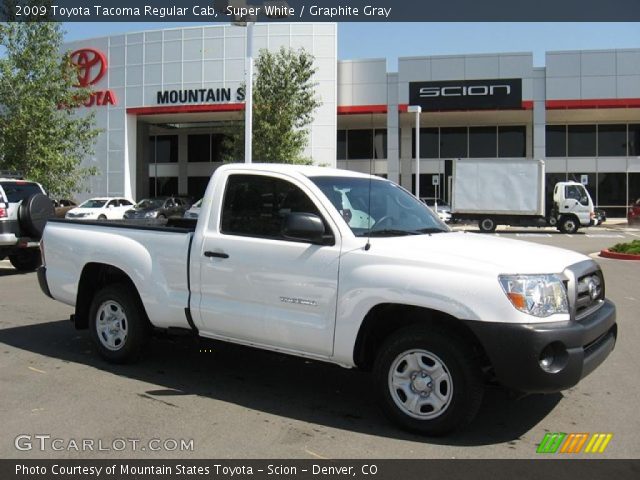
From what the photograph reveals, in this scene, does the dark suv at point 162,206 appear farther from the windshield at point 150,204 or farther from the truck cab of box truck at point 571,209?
the truck cab of box truck at point 571,209

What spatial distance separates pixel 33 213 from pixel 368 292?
388 inches

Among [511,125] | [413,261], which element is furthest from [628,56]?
[413,261]

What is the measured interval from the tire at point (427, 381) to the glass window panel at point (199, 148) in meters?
40.5

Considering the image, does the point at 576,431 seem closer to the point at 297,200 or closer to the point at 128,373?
the point at 297,200

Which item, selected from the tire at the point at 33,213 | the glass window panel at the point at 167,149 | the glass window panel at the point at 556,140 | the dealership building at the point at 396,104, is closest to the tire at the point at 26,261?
the tire at the point at 33,213

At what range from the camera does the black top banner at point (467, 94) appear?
33.6 meters

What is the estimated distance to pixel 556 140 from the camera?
125 feet

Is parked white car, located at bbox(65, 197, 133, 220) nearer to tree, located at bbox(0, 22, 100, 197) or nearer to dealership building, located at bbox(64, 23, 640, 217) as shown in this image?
dealership building, located at bbox(64, 23, 640, 217)

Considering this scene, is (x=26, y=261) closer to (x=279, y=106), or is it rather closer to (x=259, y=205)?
(x=259, y=205)

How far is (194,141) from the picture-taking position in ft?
144

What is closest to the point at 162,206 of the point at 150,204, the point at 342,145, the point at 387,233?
the point at 150,204

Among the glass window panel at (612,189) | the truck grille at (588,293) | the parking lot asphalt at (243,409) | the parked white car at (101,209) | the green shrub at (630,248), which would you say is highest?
the glass window panel at (612,189)

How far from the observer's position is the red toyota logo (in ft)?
120
